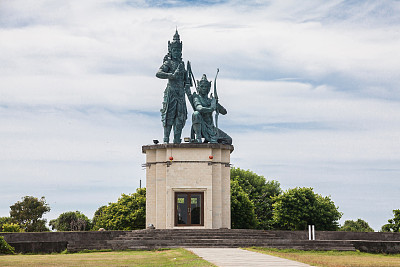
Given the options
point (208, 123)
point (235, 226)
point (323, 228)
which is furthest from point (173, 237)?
point (323, 228)

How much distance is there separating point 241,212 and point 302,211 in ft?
18.6

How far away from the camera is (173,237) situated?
31.1 meters

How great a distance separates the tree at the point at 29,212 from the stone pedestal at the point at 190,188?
33.0m

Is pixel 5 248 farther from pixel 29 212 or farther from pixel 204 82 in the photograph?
pixel 29 212

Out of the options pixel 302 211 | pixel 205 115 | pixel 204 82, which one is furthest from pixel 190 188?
pixel 302 211

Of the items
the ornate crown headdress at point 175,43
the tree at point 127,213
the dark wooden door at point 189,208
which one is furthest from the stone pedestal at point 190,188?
the tree at point 127,213

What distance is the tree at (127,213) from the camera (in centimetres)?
5131

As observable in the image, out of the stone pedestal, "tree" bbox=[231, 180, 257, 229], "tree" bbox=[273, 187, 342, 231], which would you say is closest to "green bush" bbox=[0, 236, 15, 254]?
the stone pedestal

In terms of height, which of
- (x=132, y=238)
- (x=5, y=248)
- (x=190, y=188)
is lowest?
(x=5, y=248)

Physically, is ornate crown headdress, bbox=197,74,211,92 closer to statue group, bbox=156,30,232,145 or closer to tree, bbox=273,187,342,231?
statue group, bbox=156,30,232,145

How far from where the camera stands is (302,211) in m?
54.2

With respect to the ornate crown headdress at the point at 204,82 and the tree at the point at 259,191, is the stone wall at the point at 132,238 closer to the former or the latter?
the ornate crown headdress at the point at 204,82

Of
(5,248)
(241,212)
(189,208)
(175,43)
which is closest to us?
(5,248)

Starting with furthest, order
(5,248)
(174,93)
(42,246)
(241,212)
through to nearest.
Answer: (241,212) < (174,93) < (42,246) < (5,248)
